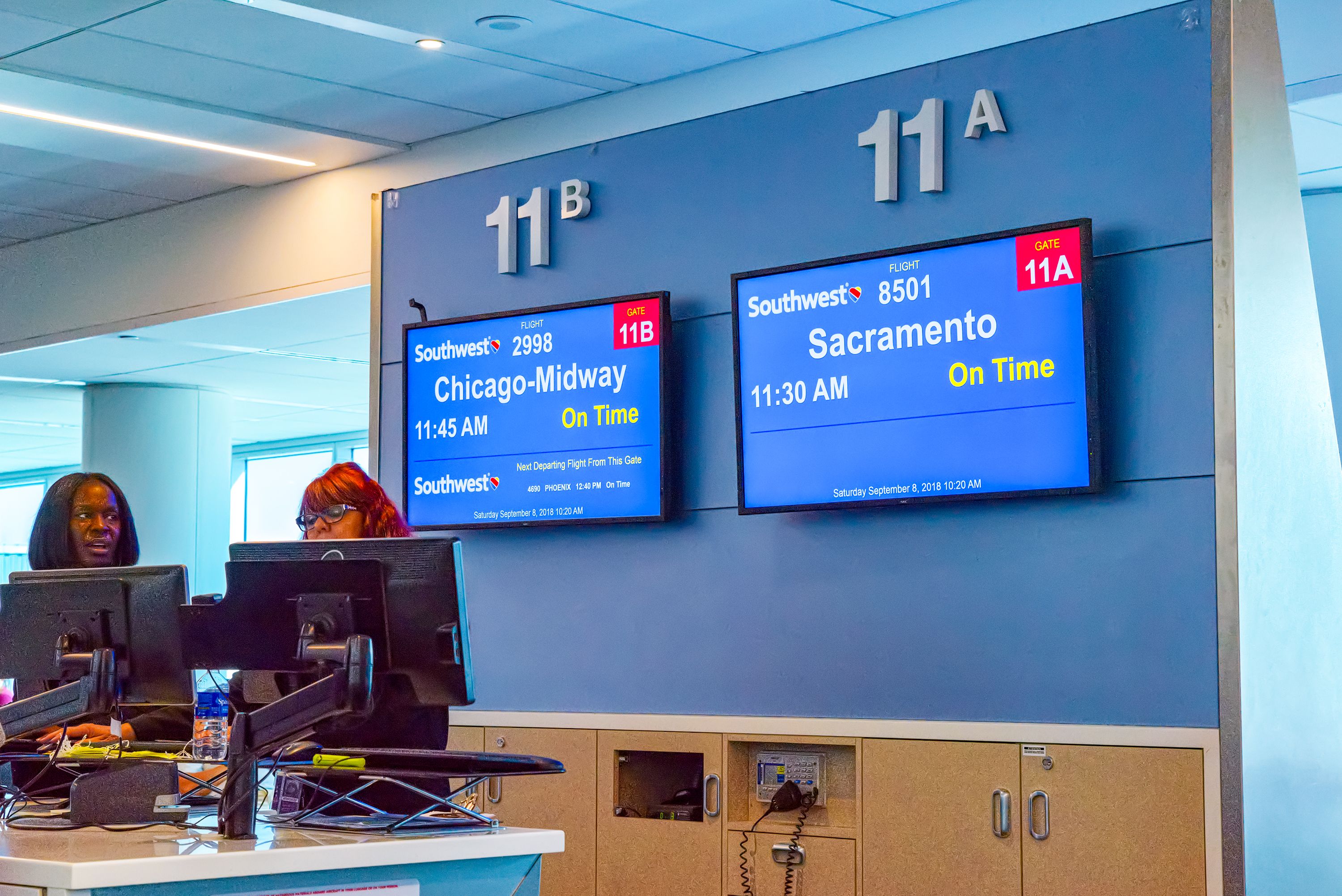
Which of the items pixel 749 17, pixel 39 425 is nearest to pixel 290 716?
pixel 749 17

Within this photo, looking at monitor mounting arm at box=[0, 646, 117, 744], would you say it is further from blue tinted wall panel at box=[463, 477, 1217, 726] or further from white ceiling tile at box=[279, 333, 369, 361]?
white ceiling tile at box=[279, 333, 369, 361]

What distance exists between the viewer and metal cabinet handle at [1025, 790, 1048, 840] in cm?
373

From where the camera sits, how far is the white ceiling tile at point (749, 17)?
14.5 feet

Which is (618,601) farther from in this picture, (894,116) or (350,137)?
(350,137)

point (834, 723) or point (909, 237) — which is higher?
point (909, 237)

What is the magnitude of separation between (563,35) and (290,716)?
9.14 ft

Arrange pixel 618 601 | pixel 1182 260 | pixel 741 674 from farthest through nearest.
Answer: pixel 618 601, pixel 741 674, pixel 1182 260

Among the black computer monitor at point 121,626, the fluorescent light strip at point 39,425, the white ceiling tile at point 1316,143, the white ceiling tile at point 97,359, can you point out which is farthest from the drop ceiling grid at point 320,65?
the fluorescent light strip at point 39,425

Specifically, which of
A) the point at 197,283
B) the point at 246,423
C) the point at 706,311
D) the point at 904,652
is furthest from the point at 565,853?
the point at 246,423

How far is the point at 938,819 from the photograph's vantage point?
3.90 meters

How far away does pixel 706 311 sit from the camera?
15.0 feet

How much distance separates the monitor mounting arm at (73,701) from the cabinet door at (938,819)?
6.63 ft

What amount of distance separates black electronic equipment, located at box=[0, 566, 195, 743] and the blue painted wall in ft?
6.27

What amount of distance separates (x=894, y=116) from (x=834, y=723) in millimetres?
1658
